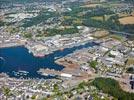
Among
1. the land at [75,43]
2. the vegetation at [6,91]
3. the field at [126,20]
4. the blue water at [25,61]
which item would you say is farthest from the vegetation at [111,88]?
the field at [126,20]

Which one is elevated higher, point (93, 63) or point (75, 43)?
point (93, 63)

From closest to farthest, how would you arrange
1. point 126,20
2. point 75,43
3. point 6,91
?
1. point 6,91
2. point 75,43
3. point 126,20

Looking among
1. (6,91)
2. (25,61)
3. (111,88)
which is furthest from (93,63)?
(6,91)

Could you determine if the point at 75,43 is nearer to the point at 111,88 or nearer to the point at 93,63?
the point at 93,63

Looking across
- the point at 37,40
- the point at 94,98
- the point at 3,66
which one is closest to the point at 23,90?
the point at 94,98

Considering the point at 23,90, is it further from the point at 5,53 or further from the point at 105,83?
the point at 5,53
